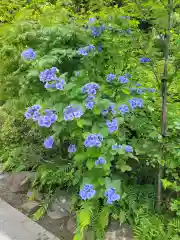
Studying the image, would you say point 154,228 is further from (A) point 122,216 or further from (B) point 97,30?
(B) point 97,30

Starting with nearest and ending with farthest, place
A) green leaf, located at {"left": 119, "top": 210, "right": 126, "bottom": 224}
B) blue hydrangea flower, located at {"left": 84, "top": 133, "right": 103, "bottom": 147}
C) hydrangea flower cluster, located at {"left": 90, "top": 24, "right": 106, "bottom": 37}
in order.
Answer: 1. blue hydrangea flower, located at {"left": 84, "top": 133, "right": 103, "bottom": 147}
2. green leaf, located at {"left": 119, "top": 210, "right": 126, "bottom": 224}
3. hydrangea flower cluster, located at {"left": 90, "top": 24, "right": 106, "bottom": 37}

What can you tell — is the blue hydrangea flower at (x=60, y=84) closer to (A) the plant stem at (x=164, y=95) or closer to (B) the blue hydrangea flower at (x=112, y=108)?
(B) the blue hydrangea flower at (x=112, y=108)

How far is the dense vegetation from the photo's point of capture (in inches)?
69.9

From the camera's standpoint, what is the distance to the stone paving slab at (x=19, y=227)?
203cm

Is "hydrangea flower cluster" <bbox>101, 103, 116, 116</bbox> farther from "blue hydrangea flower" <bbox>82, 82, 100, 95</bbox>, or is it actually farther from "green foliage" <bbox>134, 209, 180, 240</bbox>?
"green foliage" <bbox>134, 209, 180, 240</bbox>

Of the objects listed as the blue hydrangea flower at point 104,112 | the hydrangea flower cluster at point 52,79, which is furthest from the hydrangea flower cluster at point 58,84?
the blue hydrangea flower at point 104,112

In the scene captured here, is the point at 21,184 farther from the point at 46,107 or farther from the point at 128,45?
the point at 128,45

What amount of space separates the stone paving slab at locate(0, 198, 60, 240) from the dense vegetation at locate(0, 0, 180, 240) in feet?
1.00

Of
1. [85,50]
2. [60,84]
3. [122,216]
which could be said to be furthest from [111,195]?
[85,50]

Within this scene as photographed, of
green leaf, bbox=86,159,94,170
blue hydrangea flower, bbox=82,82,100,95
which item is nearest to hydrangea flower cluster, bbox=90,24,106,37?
blue hydrangea flower, bbox=82,82,100,95

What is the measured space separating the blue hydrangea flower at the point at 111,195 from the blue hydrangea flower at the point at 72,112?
19.5 inches

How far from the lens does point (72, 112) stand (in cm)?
169

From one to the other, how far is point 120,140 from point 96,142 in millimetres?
275

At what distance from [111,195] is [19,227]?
857 millimetres
